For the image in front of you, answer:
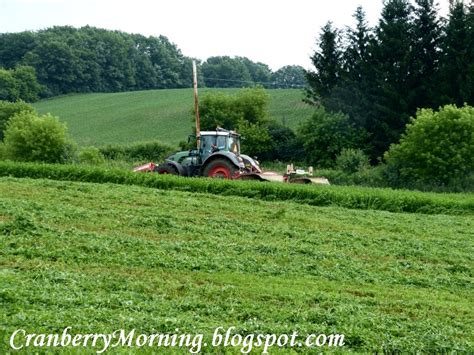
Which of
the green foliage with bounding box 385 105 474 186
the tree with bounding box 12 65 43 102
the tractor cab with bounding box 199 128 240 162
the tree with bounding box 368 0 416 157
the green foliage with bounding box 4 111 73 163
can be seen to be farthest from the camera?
the tree with bounding box 12 65 43 102

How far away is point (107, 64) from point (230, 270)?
3286 inches

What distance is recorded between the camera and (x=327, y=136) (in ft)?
124

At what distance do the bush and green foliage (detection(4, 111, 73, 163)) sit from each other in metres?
14.6

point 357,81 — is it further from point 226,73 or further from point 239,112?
point 226,73

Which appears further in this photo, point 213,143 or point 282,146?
point 282,146

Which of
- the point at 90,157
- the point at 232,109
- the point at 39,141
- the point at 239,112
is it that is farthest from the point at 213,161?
the point at 232,109

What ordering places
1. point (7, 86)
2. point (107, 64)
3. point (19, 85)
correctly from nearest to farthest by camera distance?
point (7, 86), point (19, 85), point (107, 64)

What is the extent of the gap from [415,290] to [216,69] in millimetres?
94494

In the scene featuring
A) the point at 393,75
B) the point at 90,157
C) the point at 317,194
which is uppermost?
the point at 393,75

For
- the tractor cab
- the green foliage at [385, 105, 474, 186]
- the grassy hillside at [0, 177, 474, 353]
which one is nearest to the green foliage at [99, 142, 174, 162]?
the green foliage at [385, 105, 474, 186]

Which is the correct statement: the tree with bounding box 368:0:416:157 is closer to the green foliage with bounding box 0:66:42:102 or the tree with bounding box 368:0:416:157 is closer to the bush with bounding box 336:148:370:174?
the bush with bounding box 336:148:370:174

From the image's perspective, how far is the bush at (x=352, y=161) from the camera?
3394cm

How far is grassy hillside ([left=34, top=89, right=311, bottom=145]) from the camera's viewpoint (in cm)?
5419

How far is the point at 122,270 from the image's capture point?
8430 millimetres
